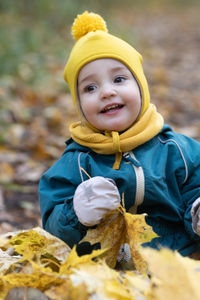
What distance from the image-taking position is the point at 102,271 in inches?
50.5

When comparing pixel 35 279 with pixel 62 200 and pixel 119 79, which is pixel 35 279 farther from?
pixel 119 79

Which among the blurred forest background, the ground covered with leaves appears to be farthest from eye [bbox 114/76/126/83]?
the blurred forest background

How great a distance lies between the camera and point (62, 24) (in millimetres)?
10289

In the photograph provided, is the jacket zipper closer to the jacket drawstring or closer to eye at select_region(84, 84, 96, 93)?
the jacket drawstring

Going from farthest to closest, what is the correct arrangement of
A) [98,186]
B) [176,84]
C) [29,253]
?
[176,84] → [98,186] → [29,253]

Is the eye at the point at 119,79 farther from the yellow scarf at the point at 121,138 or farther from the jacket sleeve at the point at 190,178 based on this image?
the jacket sleeve at the point at 190,178

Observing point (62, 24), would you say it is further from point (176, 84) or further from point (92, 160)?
point (92, 160)

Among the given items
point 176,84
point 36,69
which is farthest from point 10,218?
point 176,84

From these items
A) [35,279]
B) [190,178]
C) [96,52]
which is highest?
[96,52]

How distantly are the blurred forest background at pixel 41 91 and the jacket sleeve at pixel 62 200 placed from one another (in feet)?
2.31

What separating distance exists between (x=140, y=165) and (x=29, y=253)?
2.31ft

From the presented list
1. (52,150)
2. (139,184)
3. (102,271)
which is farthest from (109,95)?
(52,150)

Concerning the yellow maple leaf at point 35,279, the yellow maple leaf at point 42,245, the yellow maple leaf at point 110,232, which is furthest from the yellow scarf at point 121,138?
the yellow maple leaf at point 35,279

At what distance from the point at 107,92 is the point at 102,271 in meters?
0.86
